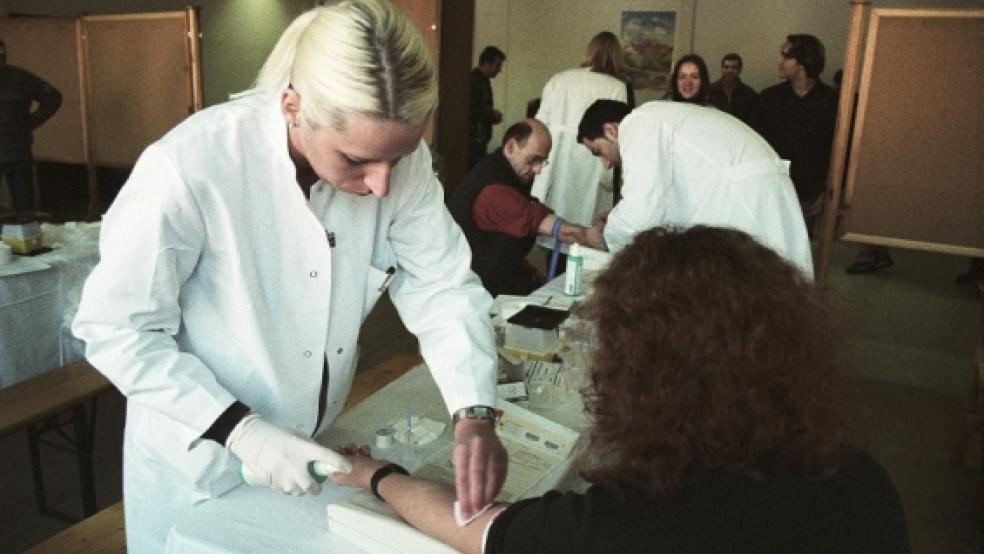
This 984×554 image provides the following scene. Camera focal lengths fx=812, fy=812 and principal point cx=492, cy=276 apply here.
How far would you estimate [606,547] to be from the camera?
82 cm

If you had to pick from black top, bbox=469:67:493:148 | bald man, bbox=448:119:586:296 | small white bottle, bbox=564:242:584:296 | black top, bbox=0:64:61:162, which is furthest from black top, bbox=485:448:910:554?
black top, bbox=469:67:493:148

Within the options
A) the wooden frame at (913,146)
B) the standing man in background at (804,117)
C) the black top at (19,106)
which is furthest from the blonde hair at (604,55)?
the black top at (19,106)

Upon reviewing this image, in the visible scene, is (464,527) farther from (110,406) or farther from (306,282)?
(110,406)

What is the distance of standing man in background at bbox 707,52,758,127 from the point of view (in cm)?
483

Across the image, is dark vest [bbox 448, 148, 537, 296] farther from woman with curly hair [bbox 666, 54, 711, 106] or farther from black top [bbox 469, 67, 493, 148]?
black top [bbox 469, 67, 493, 148]

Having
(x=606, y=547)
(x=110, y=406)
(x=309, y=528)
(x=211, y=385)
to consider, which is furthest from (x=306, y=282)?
(x=110, y=406)

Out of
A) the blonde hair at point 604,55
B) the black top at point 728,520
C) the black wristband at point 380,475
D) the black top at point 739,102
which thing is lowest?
the black wristband at point 380,475

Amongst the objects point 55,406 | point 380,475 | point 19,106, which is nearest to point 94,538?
point 55,406

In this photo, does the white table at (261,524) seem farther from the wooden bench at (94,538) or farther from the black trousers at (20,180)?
the black trousers at (20,180)

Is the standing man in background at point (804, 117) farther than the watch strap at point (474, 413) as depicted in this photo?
Yes

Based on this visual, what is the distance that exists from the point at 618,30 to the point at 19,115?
211 inches

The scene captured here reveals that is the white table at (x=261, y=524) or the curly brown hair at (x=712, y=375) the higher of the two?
the curly brown hair at (x=712, y=375)

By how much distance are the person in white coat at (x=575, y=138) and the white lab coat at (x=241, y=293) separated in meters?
2.92

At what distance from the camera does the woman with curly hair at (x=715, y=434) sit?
2.71ft
